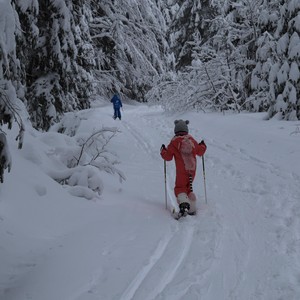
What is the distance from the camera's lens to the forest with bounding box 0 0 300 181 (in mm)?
5709

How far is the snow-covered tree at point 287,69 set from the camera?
13.4 m

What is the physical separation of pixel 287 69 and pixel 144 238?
10.7 meters

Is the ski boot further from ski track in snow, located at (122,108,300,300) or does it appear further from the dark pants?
the dark pants

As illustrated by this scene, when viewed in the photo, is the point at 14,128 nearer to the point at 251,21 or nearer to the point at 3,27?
the point at 3,27

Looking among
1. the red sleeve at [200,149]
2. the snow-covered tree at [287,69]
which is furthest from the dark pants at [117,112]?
the red sleeve at [200,149]

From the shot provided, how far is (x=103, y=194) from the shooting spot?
6.86m

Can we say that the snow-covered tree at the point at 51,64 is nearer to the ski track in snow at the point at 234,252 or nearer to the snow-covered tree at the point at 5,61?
the ski track in snow at the point at 234,252

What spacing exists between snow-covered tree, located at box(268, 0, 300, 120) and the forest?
0.03 m

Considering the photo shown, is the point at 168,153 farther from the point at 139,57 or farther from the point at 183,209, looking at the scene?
the point at 139,57

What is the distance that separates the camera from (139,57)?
23516mm

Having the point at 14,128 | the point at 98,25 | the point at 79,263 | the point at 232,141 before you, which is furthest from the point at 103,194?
the point at 98,25

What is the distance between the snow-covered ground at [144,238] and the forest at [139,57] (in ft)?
3.63

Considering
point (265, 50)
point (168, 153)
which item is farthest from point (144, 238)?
point (265, 50)

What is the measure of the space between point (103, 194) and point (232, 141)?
639cm
